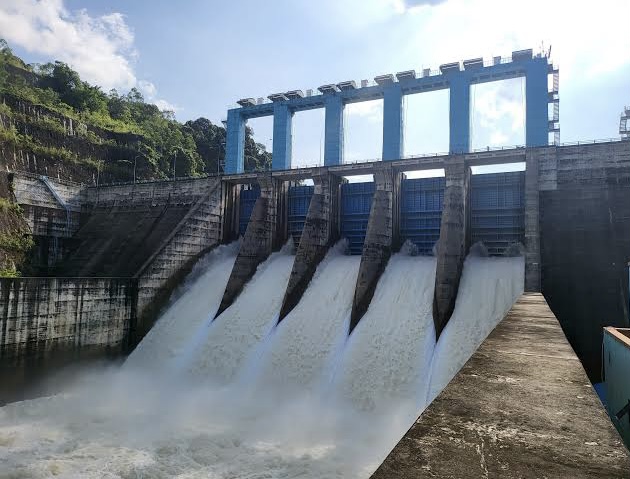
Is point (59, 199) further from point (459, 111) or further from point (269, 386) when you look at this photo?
point (459, 111)

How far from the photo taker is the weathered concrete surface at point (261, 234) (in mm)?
18344

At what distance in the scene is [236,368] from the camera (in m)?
13.9

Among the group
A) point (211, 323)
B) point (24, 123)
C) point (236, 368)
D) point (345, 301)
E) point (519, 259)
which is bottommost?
point (236, 368)

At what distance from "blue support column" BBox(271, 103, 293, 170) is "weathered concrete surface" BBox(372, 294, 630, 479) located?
25.3 metres

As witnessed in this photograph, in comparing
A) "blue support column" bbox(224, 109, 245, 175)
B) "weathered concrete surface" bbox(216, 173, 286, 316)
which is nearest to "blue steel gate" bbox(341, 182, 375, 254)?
"weathered concrete surface" bbox(216, 173, 286, 316)

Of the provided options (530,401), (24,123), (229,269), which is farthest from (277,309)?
(24,123)

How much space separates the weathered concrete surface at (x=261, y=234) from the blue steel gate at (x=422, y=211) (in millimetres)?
5908

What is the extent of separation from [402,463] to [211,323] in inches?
614

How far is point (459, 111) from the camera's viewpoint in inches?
934

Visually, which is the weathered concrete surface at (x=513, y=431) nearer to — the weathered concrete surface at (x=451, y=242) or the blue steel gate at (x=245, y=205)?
the weathered concrete surface at (x=451, y=242)

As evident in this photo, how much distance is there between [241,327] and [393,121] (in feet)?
51.5

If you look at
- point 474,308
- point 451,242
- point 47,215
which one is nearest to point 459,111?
point 451,242

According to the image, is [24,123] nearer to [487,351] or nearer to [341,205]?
[341,205]

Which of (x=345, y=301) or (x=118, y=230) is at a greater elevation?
(x=118, y=230)
